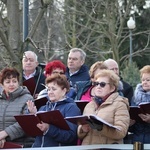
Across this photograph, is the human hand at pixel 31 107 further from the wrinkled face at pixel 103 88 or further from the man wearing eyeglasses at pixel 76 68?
the man wearing eyeglasses at pixel 76 68

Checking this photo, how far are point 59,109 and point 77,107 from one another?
0.72ft

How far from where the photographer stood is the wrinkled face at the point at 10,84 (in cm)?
636

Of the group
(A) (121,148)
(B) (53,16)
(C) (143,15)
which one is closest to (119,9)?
(B) (53,16)

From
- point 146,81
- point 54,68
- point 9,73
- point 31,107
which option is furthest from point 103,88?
point 54,68

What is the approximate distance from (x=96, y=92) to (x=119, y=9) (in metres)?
19.3

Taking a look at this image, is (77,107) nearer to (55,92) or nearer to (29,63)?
(55,92)

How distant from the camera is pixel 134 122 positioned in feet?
20.9

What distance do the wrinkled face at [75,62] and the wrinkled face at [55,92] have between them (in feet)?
6.63

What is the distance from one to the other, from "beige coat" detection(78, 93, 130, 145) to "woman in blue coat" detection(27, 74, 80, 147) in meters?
0.13

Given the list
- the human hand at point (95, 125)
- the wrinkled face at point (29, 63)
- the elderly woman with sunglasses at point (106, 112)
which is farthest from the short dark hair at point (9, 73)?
the wrinkled face at point (29, 63)

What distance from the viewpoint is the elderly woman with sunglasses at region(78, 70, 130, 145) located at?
5344 millimetres

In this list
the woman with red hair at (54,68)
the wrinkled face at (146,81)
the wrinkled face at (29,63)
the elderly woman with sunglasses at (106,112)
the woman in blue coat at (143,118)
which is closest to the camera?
the elderly woman with sunglasses at (106,112)

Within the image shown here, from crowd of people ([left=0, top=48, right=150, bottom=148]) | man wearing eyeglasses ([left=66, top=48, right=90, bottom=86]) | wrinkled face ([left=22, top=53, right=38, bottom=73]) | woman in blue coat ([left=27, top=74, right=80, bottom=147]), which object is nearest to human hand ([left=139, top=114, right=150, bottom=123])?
crowd of people ([left=0, top=48, right=150, bottom=148])

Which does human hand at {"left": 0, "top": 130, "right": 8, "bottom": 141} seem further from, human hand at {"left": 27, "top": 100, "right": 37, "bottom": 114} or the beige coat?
the beige coat
